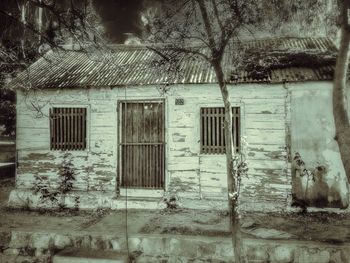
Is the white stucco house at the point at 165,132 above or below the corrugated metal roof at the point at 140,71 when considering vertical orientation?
below

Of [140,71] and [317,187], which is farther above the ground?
[140,71]

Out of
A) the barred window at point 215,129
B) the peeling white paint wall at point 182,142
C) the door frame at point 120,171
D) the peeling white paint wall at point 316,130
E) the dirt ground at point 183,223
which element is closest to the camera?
the dirt ground at point 183,223

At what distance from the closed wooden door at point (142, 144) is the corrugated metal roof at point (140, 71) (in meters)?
0.95

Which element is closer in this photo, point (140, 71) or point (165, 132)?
point (165, 132)

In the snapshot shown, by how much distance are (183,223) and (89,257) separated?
8.58 ft

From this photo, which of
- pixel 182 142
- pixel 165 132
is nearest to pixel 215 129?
pixel 182 142

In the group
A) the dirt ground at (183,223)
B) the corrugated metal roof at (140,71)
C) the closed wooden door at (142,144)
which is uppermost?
the corrugated metal roof at (140,71)

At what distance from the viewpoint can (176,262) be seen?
24.6 feet

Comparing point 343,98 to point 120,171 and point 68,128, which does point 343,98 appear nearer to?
point 120,171

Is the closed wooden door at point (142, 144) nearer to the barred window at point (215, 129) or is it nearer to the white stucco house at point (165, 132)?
the white stucco house at point (165, 132)

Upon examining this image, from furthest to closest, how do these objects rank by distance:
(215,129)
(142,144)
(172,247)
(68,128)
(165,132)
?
(68,128) < (142,144) < (165,132) < (215,129) < (172,247)

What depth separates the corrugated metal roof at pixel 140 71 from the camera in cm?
947

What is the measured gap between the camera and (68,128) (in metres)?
10.8

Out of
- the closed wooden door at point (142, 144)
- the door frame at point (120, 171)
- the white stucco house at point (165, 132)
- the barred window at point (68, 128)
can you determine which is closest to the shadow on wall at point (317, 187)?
the white stucco house at point (165, 132)
